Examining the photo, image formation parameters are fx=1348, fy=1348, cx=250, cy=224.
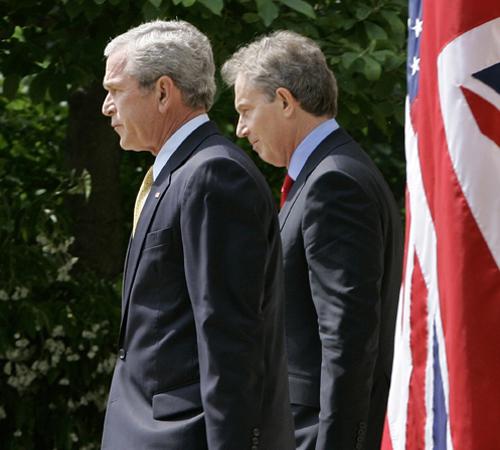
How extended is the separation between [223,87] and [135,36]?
2.36 metres

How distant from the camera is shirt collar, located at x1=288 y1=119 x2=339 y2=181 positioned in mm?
4219

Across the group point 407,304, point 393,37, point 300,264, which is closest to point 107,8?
point 393,37

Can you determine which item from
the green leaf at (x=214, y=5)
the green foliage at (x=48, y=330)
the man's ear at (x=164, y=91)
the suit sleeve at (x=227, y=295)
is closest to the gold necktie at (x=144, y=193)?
the man's ear at (x=164, y=91)

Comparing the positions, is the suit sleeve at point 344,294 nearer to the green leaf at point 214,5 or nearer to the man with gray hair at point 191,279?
the man with gray hair at point 191,279

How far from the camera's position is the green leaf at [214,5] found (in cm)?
533

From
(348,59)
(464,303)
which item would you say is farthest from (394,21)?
(464,303)

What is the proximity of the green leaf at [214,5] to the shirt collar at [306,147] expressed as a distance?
4.00 feet

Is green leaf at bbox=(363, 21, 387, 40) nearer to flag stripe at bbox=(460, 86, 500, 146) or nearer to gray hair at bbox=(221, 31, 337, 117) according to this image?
gray hair at bbox=(221, 31, 337, 117)

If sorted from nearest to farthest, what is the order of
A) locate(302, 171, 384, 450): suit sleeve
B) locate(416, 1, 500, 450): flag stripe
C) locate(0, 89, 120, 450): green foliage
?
locate(416, 1, 500, 450): flag stripe, locate(302, 171, 384, 450): suit sleeve, locate(0, 89, 120, 450): green foliage

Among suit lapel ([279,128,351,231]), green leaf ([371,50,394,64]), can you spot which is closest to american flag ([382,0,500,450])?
suit lapel ([279,128,351,231])

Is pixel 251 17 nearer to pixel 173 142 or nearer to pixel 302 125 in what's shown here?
pixel 302 125

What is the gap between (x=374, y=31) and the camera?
6.11 meters

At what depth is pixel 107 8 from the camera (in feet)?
20.7

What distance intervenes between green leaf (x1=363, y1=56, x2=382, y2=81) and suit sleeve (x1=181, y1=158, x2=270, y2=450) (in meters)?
→ 2.58
